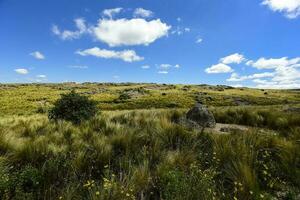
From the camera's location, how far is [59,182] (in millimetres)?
4637

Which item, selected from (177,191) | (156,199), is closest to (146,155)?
(156,199)

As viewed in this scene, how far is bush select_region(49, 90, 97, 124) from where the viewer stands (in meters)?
13.6

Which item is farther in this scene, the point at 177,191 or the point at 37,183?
the point at 37,183

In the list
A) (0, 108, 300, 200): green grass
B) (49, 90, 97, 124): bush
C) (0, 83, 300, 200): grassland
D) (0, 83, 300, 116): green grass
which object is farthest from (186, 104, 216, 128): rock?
(0, 83, 300, 116): green grass

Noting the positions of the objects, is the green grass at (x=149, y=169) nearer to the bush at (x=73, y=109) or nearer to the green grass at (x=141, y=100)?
the bush at (x=73, y=109)

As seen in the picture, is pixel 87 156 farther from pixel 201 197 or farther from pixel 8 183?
pixel 201 197

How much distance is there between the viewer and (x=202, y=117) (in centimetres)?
1138

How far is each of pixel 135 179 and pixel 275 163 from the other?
2.74 meters

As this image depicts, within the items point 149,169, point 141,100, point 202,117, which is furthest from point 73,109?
point 141,100

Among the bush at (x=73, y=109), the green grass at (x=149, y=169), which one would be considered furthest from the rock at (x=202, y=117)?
the bush at (x=73, y=109)

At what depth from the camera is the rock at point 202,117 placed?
11031 mm

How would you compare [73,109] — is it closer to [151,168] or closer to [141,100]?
[151,168]

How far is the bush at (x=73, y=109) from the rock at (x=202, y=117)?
16.3 feet

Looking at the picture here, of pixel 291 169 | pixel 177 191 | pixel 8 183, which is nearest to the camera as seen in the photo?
pixel 177 191
